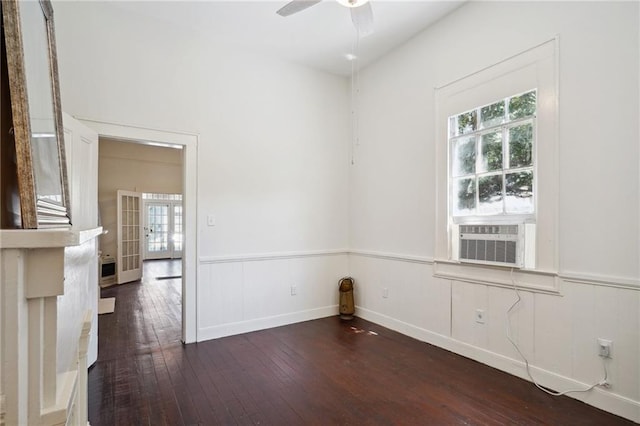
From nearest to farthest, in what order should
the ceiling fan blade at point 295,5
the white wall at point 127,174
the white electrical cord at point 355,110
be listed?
1. the ceiling fan blade at point 295,5
2. the white electrical cord at point 355,110
3. the white wall at point 127,174

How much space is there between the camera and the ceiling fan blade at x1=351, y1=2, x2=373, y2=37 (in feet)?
7.93

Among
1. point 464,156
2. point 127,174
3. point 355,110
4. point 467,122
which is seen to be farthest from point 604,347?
point 127,174

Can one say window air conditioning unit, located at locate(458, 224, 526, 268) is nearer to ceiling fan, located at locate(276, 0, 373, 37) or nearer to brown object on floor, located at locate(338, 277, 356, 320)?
brown object on floor, located at locate(338, 277, 356, 320)

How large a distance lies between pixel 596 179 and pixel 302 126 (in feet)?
9.77

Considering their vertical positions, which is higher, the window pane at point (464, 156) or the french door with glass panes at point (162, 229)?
the window pane at point (464, 156)

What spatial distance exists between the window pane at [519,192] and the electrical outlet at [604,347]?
0.97m

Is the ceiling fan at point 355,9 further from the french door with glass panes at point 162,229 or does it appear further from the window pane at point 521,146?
the french door with glass panes at point 162,229

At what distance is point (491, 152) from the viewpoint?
2.81 metres

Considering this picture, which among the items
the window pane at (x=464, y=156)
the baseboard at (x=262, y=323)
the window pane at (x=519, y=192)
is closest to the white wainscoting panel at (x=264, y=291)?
the baseboard at (x=262, y=323)

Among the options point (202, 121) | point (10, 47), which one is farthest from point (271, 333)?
point (10, 47)

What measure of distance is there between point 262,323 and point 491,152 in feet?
9.72

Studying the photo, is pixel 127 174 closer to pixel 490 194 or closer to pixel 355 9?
pixel 355 9

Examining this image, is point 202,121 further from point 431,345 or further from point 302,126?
point 431,345

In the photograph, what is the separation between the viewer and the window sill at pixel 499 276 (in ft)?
7.89
